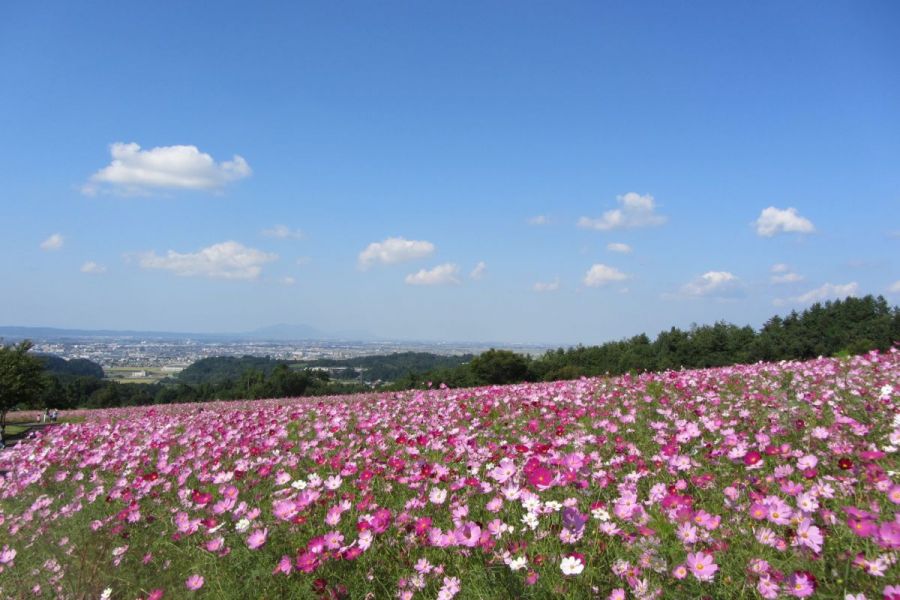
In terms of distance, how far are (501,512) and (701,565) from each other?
132 centimetres

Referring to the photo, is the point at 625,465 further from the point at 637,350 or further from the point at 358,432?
the point at 637,350

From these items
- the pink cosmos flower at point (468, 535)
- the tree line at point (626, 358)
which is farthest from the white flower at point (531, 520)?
the tree line at point (626, 358)

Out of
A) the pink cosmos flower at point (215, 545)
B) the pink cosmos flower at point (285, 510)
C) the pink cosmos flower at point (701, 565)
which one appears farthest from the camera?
the pink cosmos flower at point (285, 510)

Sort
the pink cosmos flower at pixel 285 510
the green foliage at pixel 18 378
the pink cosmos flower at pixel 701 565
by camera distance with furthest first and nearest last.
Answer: the green foliage at pixel 18 378 → the pink cosmos flower at pixel 285 510 → the pink cosmos flower at pixel 701 565

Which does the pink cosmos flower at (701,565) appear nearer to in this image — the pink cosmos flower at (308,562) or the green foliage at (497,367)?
the pink cosmos flower at (308,562)

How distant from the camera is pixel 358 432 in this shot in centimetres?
659

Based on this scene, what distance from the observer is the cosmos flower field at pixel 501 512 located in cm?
245

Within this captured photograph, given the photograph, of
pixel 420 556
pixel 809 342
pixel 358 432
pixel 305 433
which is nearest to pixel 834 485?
pixel 420 556

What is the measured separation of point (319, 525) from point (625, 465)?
2.34 metres

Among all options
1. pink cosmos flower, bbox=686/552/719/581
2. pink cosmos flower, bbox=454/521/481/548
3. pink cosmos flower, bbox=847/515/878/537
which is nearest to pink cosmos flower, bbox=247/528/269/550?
pink cosmos flower, bbox=454/521/481/548

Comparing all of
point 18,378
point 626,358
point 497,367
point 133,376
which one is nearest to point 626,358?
point 626,358

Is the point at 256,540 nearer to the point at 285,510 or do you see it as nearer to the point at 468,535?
the point at 285,510

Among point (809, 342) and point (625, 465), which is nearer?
point (625, 465)

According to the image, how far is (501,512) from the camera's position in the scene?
3.37m
